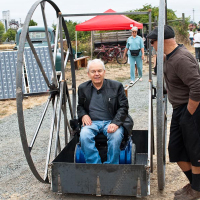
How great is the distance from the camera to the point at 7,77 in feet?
31.3

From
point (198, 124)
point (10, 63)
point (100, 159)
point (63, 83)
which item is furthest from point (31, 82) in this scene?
point (198, 124)

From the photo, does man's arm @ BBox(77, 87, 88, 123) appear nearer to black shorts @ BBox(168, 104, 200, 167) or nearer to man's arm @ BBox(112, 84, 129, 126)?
man's arm @ BBox(112, 84, 129, 126)

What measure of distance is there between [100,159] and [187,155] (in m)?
0.89

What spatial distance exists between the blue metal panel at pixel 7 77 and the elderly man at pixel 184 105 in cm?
693

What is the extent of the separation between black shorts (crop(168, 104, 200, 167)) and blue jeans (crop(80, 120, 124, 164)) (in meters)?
0.53

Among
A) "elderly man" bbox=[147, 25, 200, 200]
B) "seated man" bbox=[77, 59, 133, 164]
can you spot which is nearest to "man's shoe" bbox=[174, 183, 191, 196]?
"elderly man" bbox=[147, 25, 200, 200]

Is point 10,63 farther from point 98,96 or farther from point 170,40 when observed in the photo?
point 170,40

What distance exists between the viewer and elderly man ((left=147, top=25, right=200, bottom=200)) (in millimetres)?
2875

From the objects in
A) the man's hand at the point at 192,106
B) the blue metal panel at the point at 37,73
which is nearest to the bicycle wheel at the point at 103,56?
the blue metal panel at the point at 37,73

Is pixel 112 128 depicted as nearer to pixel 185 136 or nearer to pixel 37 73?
pixel 185 136

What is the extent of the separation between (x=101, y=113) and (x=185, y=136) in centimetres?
97

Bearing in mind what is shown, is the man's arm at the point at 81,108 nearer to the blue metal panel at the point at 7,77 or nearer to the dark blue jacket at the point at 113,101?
the dark blue jacket at the point at 113,101

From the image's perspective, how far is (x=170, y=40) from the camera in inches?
121

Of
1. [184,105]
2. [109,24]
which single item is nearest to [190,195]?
[184,105]
